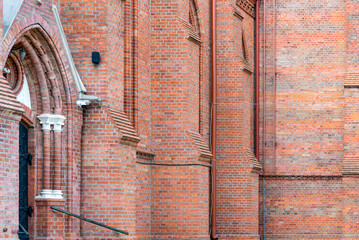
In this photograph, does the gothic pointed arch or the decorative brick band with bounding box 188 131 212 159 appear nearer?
the gothic pointed arch

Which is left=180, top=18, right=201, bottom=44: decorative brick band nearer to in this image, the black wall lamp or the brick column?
the black wall lamp

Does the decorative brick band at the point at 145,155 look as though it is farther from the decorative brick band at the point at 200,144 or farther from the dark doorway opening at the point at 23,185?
the dark doorway opening at the point at 23,185

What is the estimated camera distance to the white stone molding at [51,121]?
44.8ft

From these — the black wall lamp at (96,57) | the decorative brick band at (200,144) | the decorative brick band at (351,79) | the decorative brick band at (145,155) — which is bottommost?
the decorative brick band at (145,155)

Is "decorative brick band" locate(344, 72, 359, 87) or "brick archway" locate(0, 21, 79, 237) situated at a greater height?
"decorative brick band" locate(344, 72, 359, 87)

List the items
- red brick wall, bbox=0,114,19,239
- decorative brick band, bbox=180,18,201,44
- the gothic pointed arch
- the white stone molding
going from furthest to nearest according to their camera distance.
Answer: decorative brick band, bbox=180,18,201,44
the white stone molding
the gothic pointed arch
red brick wall, bbox=0,114,19,239

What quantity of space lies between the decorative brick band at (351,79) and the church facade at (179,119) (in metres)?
0.06

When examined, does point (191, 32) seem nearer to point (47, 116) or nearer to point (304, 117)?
point (47, 116)

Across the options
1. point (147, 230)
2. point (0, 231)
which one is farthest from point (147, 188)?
point (0, 231)

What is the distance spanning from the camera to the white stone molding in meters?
13.6

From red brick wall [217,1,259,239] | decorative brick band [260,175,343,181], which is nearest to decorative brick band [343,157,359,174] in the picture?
decorative brick band [260,175,343,181]

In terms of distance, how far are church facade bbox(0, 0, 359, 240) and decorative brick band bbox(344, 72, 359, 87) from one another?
0.06 m

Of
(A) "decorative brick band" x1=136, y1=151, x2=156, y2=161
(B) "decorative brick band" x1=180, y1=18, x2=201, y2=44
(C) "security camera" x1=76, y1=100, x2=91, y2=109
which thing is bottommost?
(A) "decorative brick band" x1=136, y1=151, x2=156, y2=161

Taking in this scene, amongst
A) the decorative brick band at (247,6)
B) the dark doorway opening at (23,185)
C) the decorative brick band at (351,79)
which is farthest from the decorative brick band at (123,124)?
the decorative brick band at (351,79)
